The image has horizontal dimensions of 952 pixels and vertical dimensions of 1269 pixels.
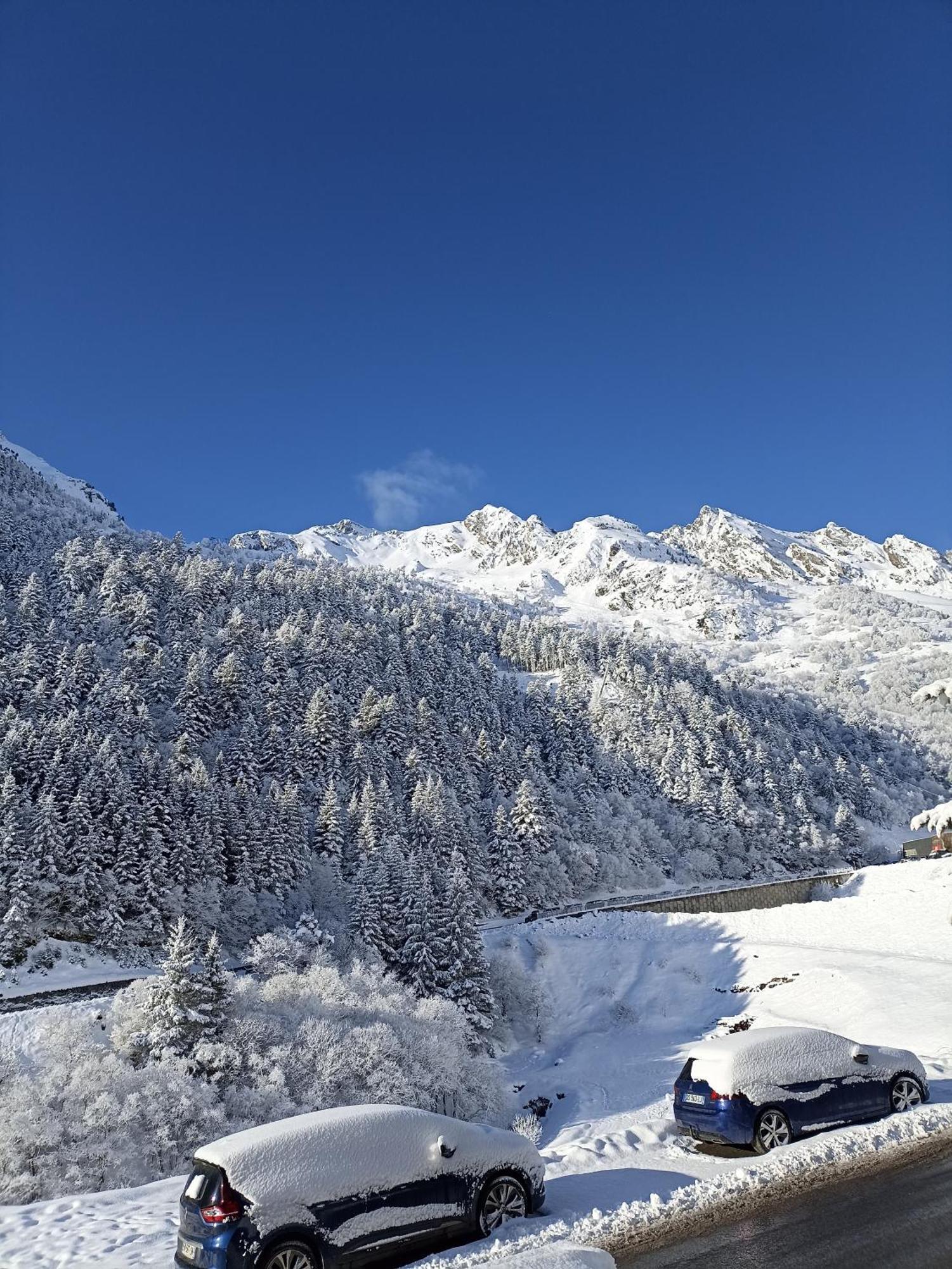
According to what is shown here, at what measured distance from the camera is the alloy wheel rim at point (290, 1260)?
7.24 m

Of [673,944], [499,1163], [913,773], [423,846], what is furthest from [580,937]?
[913,773]

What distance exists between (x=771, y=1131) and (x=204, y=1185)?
8.39m

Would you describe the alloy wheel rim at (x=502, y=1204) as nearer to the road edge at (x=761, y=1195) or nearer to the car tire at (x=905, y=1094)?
the road edge at (x=761, y=1195)

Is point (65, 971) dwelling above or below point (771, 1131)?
below

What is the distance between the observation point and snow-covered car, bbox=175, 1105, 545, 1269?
7191 mm

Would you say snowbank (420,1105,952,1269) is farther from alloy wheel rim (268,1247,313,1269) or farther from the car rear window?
the car rear window

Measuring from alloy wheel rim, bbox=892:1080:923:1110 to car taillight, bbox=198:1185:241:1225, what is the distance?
11.2m

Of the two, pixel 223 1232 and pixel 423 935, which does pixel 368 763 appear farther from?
pixel 223 1232

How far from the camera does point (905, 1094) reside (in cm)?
1277

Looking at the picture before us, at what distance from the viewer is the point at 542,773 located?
103 meters

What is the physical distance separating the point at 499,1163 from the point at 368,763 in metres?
81.6

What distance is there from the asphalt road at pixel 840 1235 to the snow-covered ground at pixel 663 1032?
71 centimetres

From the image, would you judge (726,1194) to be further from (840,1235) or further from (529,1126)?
(529,1126)

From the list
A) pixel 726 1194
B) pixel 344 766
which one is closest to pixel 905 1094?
pixel 726 1194
